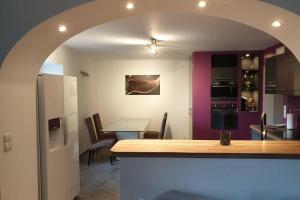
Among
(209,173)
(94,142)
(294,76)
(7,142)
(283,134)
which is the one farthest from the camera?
(94,142)

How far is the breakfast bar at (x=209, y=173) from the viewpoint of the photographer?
2.30m

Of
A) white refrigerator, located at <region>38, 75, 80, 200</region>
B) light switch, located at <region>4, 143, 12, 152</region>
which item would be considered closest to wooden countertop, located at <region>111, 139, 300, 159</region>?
light switch, located at <region>4, 143, 12, 152</region>

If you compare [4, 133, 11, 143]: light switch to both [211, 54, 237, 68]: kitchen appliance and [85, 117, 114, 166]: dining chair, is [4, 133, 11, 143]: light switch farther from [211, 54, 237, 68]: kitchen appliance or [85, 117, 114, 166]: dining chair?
[211, 54, 237, 68]: kitchen appliance

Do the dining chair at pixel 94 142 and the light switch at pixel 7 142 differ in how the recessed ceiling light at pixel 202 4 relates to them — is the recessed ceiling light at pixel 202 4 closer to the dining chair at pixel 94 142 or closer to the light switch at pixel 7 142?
the light switch at pixel 7 142

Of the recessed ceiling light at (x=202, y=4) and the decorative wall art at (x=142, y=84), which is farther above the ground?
the recessed ceiling light at (x=202, y=4)

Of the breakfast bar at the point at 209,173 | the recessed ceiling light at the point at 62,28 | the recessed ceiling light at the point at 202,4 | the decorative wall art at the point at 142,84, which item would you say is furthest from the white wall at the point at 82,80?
the recessed ceiling light at the point at 202,4

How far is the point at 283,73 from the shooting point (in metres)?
4.02

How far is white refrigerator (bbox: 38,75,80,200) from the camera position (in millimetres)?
2977

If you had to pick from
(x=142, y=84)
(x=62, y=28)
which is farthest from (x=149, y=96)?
(x=62, y=28)

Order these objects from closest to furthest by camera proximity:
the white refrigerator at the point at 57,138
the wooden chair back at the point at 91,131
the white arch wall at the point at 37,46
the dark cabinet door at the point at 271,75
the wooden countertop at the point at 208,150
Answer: the white arch wall at the point at 37,46 → the wooden countertop at the point at 208,150 → the white refrigerator at the point at 57,138 → the dark cabinet door at the point at 271,75 → the wooden chair back at the point at 91,131

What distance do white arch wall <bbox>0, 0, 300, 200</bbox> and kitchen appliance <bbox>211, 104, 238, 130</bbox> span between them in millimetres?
3834

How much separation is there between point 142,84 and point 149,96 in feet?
1.26

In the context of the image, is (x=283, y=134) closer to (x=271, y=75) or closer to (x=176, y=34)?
(x=271, y=75)

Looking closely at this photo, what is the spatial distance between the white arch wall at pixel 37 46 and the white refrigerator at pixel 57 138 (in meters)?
0.45
